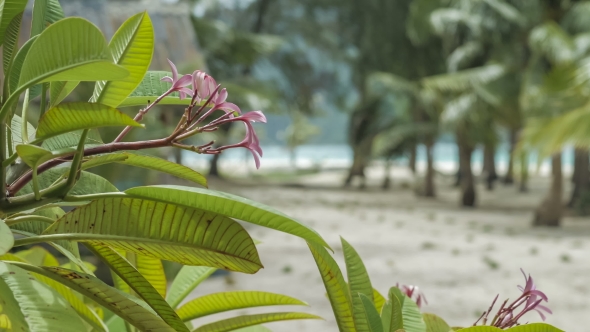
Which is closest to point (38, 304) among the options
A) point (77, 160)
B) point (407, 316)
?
point (77, 160)

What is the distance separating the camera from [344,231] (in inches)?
341

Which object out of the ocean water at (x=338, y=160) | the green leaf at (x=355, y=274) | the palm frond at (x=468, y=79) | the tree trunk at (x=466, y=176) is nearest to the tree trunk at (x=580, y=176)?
the ocean water at (x=338, y=160)

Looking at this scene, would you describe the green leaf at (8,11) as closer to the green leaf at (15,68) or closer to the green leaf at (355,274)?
the green leaf at (15,68)

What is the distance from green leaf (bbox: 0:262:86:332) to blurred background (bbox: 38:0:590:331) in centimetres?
319

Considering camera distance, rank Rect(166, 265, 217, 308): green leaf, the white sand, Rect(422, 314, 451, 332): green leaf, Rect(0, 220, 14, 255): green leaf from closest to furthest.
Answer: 1. Rect(0, 220, 14, 255): green leaf
2. Rect(422, 314, 451, 332): green leaf
3. Rect(166, 265, 217, 308): green leaf
4. the white sand

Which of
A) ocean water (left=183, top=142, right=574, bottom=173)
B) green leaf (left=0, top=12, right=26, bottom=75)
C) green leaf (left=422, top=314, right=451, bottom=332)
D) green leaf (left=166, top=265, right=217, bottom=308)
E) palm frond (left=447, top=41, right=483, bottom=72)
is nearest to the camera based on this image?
green leaf (left=0, top=12, right=26, bottom=75)

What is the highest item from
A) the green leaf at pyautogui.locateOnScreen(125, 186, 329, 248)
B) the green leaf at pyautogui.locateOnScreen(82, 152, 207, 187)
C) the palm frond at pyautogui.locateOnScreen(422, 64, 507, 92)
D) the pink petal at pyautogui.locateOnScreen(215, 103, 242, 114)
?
the palm frond at pyautogui.locateOnScreen(422, 64, 507, 92)

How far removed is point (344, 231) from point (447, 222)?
2284 mm

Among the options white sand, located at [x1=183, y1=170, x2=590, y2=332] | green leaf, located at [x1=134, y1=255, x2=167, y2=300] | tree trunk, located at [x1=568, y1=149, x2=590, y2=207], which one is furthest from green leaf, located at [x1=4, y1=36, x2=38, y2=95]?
tree trunk, located at [x1=568, y1=149, x2=590, y2=207]

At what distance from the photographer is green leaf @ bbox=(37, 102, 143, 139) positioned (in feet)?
1.83

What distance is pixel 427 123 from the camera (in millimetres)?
13789

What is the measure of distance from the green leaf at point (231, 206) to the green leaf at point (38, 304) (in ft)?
0.42

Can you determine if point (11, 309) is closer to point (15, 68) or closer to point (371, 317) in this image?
point (15, 68)

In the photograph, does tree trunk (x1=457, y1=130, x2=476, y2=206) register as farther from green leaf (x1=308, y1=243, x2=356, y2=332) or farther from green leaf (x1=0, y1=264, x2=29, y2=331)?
green leaf (x1=0, y1=264, x2=29, y2=331)
